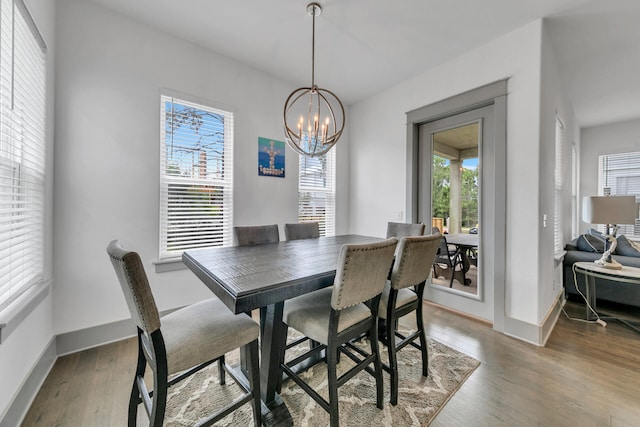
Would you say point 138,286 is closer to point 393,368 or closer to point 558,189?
point 393,368

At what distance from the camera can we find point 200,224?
2.71m

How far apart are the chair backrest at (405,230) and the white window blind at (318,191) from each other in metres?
1.33

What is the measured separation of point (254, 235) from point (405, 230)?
60.1 inches

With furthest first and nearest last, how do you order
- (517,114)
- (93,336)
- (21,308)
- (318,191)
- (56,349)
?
(318,191) → (517,114) → (93,336) → (56,349) → (21,308)

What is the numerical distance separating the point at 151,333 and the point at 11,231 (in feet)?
3.76

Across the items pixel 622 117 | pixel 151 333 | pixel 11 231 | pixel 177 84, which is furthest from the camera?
pixel 622 117

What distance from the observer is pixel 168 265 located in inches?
98.4

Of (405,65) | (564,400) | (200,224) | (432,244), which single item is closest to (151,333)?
(432,244)

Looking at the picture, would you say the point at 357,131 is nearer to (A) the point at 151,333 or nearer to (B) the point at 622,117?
(A) the point at 151,333

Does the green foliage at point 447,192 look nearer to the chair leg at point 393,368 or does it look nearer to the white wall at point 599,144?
the chair leg at point 393,368

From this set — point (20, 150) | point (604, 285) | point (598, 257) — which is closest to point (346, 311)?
point (20, 150)

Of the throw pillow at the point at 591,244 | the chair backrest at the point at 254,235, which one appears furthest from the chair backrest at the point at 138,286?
the throw pillow at the point at 591,244

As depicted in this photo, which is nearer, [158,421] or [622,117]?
[158,421]

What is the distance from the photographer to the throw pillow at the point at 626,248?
131 inches
